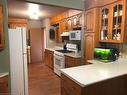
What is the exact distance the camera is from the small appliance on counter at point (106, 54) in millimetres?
2564

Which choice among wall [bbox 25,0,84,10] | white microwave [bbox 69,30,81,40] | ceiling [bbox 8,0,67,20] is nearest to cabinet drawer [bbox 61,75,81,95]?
wall [bbox 25,0,84,10]

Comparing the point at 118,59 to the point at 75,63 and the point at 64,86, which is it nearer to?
the point at 75,63

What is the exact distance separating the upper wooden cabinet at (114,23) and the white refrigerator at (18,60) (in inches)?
71.7

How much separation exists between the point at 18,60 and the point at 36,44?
409 centimetres

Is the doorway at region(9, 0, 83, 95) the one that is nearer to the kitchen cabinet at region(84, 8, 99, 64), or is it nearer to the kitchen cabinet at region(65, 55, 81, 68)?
the kitchen cabinet at region(65, 55, 81, 68)

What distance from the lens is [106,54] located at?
2605mm

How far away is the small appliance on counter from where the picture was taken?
2564mm

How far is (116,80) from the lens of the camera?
173 centimetres

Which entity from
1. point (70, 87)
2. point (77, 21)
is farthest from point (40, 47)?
point (70, 87)

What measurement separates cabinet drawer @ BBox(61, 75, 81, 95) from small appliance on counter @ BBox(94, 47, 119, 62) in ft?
3.94

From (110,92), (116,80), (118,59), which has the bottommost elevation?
(110,92)

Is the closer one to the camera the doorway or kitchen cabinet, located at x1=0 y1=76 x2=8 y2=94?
kitchen cabinet, located at x1=0 y1=76 x2=8 y2=94

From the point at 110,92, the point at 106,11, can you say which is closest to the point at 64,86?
the point at 110,92

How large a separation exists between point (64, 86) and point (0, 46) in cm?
127
